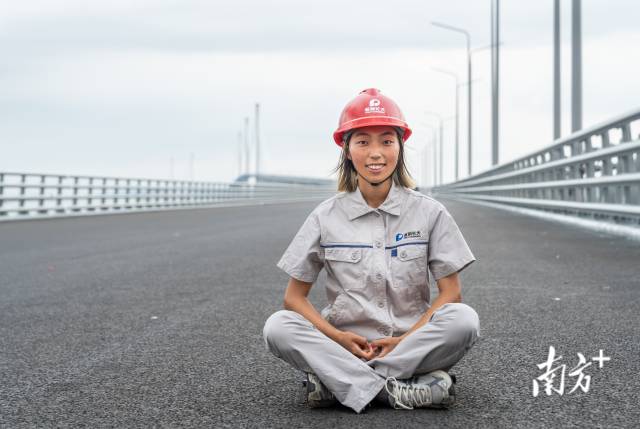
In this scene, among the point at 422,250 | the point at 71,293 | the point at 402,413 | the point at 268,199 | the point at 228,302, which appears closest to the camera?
the point at 402,413

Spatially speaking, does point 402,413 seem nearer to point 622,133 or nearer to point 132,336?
point 132,336

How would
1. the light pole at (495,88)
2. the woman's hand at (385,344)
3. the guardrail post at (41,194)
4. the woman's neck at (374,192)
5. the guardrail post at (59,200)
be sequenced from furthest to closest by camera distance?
the light pole at (495,88) < the guardrail post at (59,200) < the guardrail post at (41,194) < the woman's neck at (374,192) < the woman's hand at (385,344)

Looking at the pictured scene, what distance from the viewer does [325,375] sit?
120 inches

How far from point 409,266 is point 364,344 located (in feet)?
1.13

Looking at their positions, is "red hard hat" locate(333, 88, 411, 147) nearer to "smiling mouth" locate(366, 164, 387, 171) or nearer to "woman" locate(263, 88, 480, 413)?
"woman" locate(263, 88, 480, 413)

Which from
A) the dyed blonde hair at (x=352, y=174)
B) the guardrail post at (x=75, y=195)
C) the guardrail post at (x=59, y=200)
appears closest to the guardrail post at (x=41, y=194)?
the guardrail post at (x=59, y=200)

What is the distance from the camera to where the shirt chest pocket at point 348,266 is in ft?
10.7

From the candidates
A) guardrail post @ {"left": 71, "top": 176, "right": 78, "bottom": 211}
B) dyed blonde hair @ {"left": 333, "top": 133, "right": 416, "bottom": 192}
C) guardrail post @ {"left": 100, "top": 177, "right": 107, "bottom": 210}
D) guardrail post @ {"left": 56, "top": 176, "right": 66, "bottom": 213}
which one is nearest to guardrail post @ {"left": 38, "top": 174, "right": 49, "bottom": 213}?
guardrail post @ {"left": 56, "top": 176, "right": 66, "bottom": 213}

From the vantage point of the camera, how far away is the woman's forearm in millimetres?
3186

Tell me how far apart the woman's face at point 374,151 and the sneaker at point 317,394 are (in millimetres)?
794

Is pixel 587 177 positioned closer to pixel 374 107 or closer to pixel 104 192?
pixel 374 107

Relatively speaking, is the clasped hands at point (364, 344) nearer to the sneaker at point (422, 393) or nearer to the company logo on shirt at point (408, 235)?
the sneaker at point (422, 393)

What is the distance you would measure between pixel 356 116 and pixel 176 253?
7292 millimetres

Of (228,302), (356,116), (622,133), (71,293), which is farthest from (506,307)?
(622,133)
